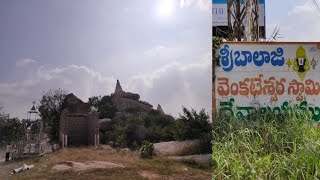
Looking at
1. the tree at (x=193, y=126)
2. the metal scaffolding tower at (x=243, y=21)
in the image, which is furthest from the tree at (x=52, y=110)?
the metal scaffolding tower at (x=243, y=21)

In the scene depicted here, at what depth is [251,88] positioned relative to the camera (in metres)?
3.05

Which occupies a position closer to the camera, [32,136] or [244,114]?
[244,114]

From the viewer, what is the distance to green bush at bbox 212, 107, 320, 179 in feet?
8.16

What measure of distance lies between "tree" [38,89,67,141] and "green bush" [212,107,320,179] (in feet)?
5.46

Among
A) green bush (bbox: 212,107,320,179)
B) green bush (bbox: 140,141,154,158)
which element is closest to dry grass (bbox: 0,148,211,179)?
green bush (bbox: 140,141,154,158)

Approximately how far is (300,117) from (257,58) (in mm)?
625

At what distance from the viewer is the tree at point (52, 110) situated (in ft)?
11.8

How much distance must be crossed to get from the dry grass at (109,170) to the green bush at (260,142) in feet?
3.88

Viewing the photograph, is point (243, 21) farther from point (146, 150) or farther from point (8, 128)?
point (8, 128)

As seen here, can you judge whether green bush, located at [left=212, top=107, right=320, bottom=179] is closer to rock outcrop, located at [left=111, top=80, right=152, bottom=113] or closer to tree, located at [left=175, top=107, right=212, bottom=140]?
tree, located at [left=175, top=107, right=212, bottom=140]

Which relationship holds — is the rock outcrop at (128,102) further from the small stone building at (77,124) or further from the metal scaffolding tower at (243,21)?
the metal scaffolding tower at (243,21)

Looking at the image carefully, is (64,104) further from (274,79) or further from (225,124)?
(274,79)

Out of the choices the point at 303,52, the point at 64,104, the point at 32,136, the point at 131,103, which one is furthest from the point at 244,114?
the point at 32,136

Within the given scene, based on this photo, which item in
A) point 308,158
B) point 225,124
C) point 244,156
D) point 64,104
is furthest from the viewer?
point 64,104
